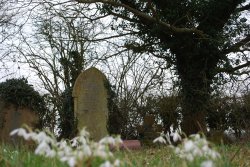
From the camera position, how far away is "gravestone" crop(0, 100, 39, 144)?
1398 centimetres

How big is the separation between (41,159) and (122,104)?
45.4 feet

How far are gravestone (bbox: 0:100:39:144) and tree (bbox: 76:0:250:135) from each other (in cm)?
462

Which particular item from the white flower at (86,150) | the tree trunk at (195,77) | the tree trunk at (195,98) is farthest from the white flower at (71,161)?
the tree trunk at (195,98)

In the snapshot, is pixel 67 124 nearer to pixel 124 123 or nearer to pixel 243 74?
pixel 124 123

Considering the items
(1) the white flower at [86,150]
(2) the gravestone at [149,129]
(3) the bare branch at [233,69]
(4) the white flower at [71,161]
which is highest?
(3) the bare branch at [233,69]

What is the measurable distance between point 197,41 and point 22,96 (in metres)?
6.31

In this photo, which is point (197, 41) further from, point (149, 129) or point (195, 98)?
point (149, 129)

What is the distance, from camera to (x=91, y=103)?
1346 cm

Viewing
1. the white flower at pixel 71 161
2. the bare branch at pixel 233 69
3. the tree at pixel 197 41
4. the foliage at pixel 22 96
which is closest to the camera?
the white flower at pixel 71 161

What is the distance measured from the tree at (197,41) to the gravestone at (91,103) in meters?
2.88

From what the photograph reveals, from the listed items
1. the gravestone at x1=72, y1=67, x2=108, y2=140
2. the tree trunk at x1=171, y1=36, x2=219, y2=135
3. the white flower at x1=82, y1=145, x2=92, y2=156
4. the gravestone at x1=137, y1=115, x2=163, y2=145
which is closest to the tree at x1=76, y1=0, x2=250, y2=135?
the tree trunk at x1=171, y1=36, x2=219, y2=135

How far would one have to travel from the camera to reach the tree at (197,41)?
15094 mm

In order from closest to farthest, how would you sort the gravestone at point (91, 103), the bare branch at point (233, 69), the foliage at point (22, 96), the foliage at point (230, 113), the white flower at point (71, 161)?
1. the white flower at point (71, 161)
2. the gravestone at point (91, 103)
3. the foliage at point (22, 96)
4. the bare branch at point (233, 69)
5. the foliage at point (230, 113)

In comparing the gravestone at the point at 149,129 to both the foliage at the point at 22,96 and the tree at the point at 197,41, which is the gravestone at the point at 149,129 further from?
the foliage at the point at 22,96
